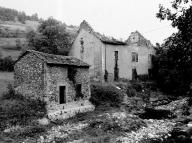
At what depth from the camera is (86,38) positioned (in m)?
35.8

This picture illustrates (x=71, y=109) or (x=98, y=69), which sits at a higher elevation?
(x=98, y=69)

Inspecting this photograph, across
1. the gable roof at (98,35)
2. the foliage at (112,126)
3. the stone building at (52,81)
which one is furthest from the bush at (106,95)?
the gable roof at (98,35)

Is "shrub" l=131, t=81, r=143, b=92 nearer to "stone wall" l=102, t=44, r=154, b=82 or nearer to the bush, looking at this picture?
"stone wall" l=102, t=44, r=154, b=82

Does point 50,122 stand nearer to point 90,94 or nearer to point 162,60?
point 90,94

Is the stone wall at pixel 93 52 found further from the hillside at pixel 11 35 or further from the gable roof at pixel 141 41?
the hillside at pixel 11 35

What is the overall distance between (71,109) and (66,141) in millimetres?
7636

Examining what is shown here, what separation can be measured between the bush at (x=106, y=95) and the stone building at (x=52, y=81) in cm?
244

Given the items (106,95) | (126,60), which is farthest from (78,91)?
(126,60)

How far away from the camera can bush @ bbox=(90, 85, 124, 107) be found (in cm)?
2802

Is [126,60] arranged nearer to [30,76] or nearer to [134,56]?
[134,56]

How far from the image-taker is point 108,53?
3525 cm

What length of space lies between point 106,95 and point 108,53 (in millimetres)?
8287

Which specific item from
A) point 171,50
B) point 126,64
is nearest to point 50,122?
point 171,50

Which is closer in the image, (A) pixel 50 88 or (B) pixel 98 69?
(A) pixel 50 88
